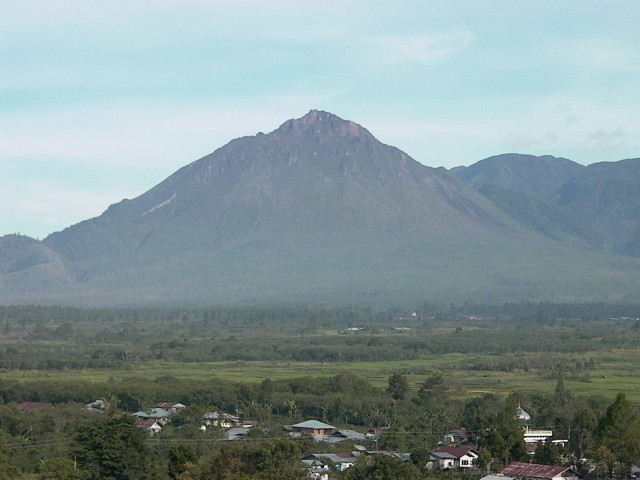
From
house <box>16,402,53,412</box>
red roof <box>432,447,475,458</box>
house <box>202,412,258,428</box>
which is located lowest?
red roof <box>432,447,475,458</box>

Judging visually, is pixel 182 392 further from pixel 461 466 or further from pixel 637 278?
pixel 637 278

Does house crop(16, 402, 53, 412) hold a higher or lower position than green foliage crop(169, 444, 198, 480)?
higher

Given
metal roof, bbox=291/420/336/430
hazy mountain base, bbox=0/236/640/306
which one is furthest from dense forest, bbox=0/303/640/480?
hazy mountain base, bbox=0/236/640/306

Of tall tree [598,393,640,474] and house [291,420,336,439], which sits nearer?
tall tree [598,393,640,474]

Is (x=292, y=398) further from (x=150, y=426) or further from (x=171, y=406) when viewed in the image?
(x=150, y=426)

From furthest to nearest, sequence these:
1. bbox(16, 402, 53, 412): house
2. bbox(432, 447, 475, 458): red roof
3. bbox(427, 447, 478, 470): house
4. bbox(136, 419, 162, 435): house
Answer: bbox(16, 402, 53, 412): house → bbox(136, 419, 162, 435): house → bbox(432, 447, 475, 458): red roof → bbox(427, 447, 478, 470): house

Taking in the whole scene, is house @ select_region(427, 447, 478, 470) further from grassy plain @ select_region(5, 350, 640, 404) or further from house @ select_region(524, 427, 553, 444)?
grassy plain @ select_region(5, 350, 640, 404)

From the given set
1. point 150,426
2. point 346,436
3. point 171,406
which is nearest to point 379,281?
point 171,406
